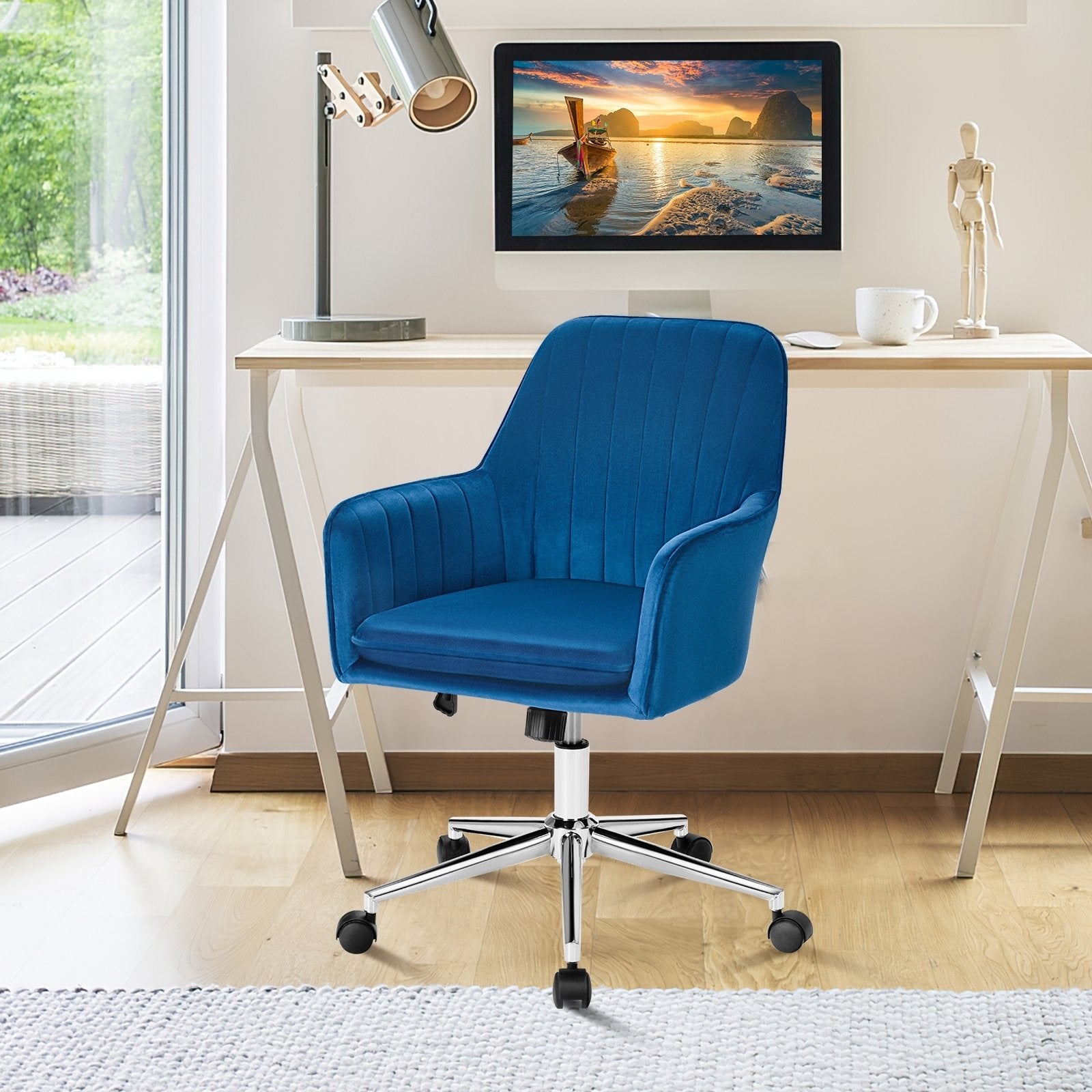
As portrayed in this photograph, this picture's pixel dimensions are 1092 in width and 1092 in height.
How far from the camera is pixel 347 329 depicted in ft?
7.30

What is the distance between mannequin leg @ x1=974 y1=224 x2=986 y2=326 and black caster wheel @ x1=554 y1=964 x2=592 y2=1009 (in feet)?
4.20

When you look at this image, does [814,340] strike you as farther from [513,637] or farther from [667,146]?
[513,637]

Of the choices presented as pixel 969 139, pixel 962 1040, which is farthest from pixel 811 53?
pixel 962 1040

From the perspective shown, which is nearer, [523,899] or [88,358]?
[523,899]

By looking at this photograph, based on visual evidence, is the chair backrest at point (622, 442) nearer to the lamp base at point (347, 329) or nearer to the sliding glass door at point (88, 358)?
the lamp base at point (347, 329)

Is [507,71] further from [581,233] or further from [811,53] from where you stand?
[811,53]

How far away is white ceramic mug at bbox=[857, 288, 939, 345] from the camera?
2184mm

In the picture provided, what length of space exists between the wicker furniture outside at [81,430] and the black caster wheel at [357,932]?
103 cm

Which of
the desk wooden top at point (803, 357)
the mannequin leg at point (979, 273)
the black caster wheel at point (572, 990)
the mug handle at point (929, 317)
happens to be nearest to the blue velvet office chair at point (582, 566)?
the black caster wheel at point (572, 990)

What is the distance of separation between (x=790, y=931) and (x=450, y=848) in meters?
0.57

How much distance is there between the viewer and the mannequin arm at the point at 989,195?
2.27 meters

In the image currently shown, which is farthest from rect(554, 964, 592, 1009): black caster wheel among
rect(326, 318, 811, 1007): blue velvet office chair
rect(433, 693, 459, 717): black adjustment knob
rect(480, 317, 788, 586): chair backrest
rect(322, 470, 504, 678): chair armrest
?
rect(480, 317, 788, 586): chair backrest

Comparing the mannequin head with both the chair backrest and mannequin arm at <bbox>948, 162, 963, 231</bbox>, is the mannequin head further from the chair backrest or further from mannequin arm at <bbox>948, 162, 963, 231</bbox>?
the chair backrest

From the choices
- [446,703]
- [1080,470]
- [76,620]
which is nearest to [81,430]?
[76,620]
